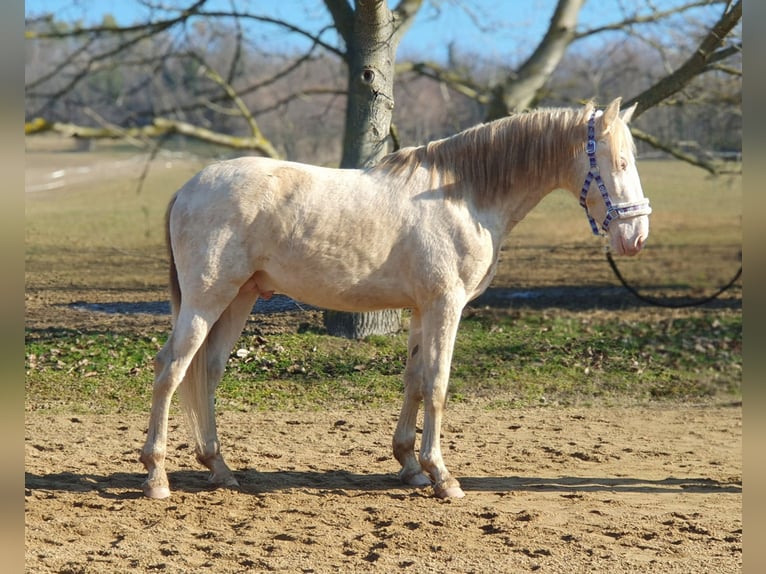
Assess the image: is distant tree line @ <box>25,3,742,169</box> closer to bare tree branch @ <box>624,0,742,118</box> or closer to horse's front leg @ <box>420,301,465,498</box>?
bare tree branch @ <box>624,0,742,118</box>

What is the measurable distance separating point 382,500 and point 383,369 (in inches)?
116

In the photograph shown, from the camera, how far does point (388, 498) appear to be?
4.69 meters

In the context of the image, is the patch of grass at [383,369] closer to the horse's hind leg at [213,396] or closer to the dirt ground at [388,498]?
the dirt ground at [388,498]

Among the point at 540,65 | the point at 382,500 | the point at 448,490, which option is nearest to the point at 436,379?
the point at 448,490

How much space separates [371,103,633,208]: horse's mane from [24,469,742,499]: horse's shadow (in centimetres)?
170

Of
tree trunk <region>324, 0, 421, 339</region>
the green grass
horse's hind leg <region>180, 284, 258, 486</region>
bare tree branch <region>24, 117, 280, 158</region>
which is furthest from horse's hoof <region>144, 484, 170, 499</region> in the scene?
tree trunk <region>324, 0, 421, 339</region>

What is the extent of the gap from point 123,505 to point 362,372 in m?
3.33

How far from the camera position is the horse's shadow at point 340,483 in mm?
4730

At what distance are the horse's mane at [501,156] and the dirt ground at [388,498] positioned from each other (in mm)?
1748

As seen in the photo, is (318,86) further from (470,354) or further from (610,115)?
(610,115)

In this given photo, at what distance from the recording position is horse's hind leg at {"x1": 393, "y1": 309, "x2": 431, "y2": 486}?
4941 mm

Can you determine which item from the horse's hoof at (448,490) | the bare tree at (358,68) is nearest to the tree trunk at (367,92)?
the bare tree at (358,68)
